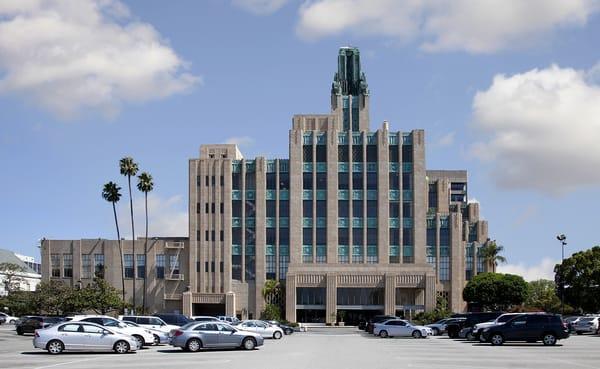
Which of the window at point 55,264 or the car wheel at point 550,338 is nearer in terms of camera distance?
the car wheel at point 550,338

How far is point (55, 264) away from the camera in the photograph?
411 ft

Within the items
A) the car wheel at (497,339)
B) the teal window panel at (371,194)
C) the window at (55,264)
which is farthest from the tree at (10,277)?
the car wheel at (497,339)

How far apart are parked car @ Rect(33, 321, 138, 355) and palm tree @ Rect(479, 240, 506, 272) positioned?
92492 millimetres

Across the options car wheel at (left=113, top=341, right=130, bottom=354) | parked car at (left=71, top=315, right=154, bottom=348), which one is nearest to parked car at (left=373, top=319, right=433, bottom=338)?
parked car at (left=71, top=315, right=154, bottom=348)

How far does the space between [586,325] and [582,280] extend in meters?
31.7

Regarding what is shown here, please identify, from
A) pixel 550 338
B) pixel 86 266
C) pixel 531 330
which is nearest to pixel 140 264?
pixel 86 266

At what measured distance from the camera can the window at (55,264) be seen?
4914 inches

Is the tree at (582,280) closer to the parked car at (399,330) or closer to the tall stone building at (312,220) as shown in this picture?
the tall stone building at (312,220)

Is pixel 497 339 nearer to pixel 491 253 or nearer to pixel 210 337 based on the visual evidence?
pixel 210 337

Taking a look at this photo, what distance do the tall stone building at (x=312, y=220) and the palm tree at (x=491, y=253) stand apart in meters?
3.37

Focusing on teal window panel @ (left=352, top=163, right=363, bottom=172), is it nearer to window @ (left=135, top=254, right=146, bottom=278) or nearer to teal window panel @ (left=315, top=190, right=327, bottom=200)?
teal window panel @ (left=315, top=190, right=327, bottom=200)

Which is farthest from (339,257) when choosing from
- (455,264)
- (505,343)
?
(505,343)

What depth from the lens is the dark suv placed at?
47.1 m

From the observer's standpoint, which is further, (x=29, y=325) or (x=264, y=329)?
(x=29, y=325)
